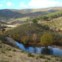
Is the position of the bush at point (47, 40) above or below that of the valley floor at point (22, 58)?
below

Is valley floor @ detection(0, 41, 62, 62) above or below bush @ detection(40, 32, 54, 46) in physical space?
above

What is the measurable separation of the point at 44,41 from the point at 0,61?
7434cm

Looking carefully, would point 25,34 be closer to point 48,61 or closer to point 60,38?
point 60,38

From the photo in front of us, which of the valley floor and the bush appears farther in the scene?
the bush

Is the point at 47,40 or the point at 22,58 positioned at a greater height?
the point at 22,58

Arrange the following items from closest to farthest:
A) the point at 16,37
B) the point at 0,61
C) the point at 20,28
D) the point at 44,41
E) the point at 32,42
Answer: the point at 0,61, the point at 44,41, the point at 32,42, the point at 16,37, the point at 20,28

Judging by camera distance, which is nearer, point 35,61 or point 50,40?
point 35,61

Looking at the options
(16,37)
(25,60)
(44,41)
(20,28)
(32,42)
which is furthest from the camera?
(20,28)

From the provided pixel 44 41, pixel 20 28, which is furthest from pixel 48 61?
pixel 20 28

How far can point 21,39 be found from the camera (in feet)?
368

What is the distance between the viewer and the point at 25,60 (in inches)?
1244

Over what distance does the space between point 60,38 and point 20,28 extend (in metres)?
34.0

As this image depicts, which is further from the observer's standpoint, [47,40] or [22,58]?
[47,40]

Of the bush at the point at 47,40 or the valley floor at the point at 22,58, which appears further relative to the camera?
the bush at the point at 47,40
